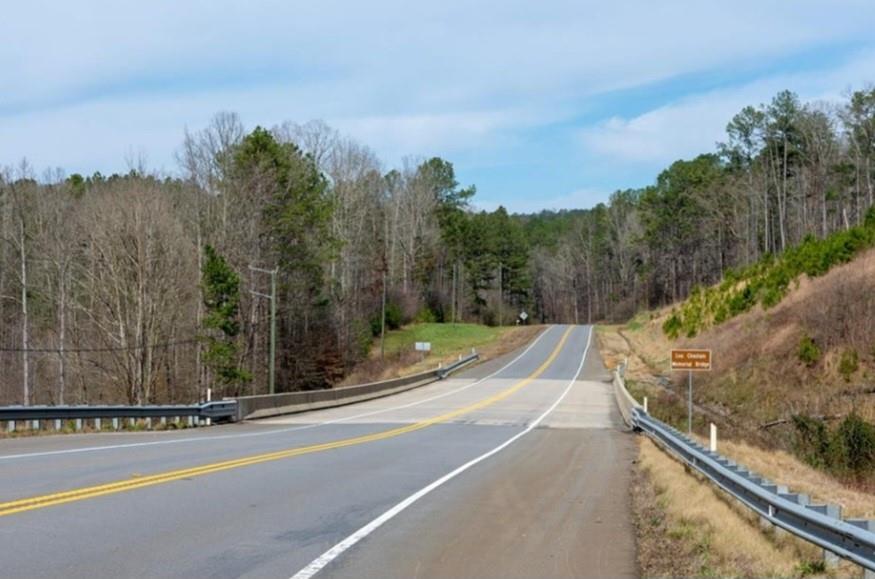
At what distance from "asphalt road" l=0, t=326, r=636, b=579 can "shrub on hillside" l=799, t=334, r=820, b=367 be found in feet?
64.8

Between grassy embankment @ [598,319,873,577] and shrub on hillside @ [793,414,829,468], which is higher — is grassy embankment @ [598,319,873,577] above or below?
above

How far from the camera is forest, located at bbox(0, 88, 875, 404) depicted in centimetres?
5556

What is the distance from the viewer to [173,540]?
29.7ft

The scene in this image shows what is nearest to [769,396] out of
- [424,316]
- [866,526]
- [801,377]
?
[801,377]

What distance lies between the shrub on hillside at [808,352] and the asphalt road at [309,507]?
64.8ft

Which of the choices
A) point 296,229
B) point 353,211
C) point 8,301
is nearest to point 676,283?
point 353,211

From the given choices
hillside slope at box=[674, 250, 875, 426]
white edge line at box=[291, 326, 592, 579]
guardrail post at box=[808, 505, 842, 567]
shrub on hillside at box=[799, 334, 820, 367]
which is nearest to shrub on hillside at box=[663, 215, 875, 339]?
hillside slope at box=[674, 250, 875, 426]

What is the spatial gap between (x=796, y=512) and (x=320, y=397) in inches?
1305

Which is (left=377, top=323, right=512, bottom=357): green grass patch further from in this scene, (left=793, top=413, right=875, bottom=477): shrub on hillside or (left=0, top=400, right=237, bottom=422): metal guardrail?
(left=793, top=413, right=875, bottom=477): shrub on hillside

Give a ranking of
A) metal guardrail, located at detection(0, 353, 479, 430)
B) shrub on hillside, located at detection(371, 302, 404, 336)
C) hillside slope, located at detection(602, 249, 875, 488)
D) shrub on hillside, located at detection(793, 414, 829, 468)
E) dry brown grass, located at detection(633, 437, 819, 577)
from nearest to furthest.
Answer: dry brown grass, located at detection(633, 437, 819, 577) < metal guardrail, located at detection(0, 353, 479, 430) < shrub on hillside, located at detection(793, 414, 829, 468) < hillside slope, located at detection(602, 249, 875, 488) < shrub on hillside, located at detection(371, 302, 404, 336)

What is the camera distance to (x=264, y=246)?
66125mm

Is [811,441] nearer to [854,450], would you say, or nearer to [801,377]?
[854,450]

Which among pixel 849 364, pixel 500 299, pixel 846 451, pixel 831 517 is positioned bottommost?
pixel 846 451

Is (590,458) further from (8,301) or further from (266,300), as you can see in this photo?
(8,301)
